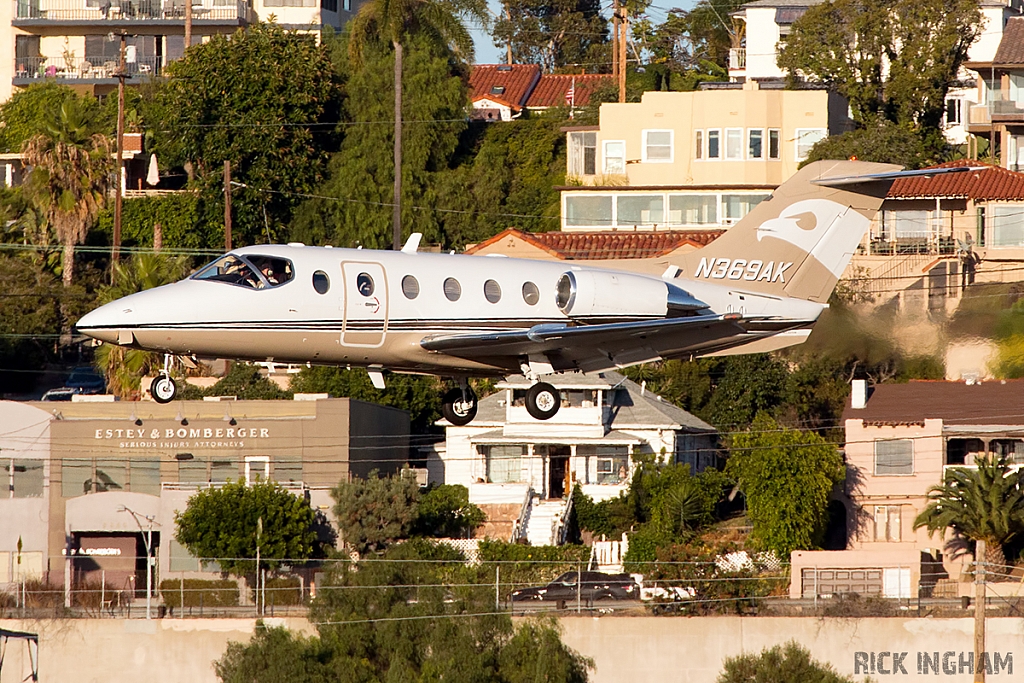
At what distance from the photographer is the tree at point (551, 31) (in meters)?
116

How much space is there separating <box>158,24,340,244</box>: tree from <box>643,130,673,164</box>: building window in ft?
51.8

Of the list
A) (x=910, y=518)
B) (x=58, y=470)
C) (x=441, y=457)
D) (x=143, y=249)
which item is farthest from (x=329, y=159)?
→ (x=910, y=518)

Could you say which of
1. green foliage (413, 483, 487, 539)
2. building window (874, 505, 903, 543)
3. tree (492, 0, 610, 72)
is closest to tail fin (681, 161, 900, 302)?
green foliage (413, 483, 487, 539)

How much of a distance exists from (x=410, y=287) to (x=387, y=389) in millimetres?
40108

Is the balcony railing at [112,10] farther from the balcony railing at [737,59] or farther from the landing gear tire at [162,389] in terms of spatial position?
the landing gear tire at [162,389]

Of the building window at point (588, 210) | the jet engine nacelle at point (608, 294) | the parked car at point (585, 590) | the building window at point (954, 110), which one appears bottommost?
the parked car at point (585, 590)

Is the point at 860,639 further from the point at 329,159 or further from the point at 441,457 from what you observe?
the point at 329,159

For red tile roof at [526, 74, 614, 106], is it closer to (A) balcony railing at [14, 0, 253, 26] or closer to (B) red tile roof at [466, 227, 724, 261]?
(A) balcony railing at [14, 0, 253, 26]

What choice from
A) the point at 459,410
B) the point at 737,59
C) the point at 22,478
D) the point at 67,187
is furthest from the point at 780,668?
the point at 737,59

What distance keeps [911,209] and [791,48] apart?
13.0m

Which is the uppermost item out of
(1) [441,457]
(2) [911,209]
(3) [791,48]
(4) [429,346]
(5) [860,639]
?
(3) [791,48]

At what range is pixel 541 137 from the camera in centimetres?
8750

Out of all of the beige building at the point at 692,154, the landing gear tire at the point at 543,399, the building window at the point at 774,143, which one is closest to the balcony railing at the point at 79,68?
the beige building at the point at 692,154

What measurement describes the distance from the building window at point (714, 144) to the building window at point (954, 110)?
22.3 meters
